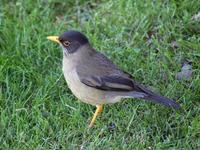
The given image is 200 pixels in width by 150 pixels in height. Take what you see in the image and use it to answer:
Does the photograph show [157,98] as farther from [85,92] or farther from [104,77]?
[85,92]

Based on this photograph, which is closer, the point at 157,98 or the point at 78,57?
the point at 157,98

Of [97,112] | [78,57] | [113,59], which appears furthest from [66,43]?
[113,59]

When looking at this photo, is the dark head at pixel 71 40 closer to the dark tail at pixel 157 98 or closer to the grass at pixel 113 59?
the grass at pixel 113 59

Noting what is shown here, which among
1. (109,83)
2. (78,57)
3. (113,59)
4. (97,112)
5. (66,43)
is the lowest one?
(97,112)

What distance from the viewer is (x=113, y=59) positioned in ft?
24.1

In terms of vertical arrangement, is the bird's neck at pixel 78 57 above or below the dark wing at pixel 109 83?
above

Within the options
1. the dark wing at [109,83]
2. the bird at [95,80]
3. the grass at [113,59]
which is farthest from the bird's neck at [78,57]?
the grass at [113,59]

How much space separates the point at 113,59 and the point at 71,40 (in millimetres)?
1000

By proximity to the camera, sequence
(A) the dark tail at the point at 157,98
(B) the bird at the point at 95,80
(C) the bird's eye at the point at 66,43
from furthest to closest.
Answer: (C) the bird's eye at the point at 66,43 → (B) the bird at the point at 95,80 → (A) the dark tail at the point at 157,98

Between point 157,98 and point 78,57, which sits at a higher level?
point 78,57

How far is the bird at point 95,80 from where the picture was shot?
6.26m

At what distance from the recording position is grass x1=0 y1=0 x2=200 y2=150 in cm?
622

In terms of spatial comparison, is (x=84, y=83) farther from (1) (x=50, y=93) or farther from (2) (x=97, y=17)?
(2) (x=97, y=17)

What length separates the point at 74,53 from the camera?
6.51m
